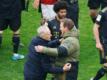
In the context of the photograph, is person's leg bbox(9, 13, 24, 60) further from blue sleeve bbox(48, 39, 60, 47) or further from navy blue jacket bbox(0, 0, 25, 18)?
blue sleeve bbox(48, 39, 60, 47)

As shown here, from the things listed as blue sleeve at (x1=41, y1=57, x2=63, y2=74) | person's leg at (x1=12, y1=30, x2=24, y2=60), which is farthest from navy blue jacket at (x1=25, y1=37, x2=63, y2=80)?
person's leg at (x1=12, y1=30, x2=24, y2=60)

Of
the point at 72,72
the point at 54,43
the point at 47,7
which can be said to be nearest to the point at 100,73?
the point at 72,72

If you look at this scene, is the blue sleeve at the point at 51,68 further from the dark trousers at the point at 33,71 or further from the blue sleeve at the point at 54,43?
the blue sleeve at the point at 54,43

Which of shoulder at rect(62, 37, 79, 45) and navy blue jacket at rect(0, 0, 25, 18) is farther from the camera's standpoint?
navy blue jacket at rect(0, 0, 25, 18)

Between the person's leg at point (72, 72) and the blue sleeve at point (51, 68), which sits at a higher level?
the blue sleeve at point (51, 68)

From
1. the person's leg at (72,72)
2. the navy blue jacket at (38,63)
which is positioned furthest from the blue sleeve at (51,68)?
the person's leg at (72,72)

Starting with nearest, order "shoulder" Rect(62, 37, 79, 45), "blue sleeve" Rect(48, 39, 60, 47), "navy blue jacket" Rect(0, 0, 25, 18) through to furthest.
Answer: "shoulder" Rect(62, 37, 79, 45) → "blue sleeve" Rect(48, 39, 60, 47) → "navy blue jacket" Rect(0, 0, 25, 18)

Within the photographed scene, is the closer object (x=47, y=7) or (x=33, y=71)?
(x=33, y=71)

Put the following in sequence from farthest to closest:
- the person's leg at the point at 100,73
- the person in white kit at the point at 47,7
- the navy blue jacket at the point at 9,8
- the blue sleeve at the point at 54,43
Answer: the person in white kit at the point at 47,7, the navy blue jacket at the point at 9,8, the person's leg at the point at 100,73, the blue sleeve at the point at 54,43

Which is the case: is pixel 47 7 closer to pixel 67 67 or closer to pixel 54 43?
pixel 54 43

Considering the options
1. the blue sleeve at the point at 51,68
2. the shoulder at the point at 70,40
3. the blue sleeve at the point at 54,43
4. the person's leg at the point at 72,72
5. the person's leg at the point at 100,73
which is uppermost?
the shoulder at the point at 70,40

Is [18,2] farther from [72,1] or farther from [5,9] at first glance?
[72,1]

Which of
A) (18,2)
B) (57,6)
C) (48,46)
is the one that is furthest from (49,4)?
(48,46)

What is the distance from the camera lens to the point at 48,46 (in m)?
9.22
